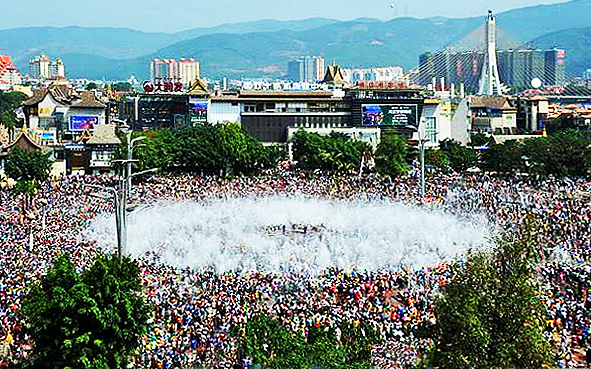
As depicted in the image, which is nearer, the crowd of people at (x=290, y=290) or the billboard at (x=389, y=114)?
the crowd of people at (x=290, y=290)

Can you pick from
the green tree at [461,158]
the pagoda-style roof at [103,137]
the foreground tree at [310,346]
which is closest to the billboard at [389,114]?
the green tree at [461,158]

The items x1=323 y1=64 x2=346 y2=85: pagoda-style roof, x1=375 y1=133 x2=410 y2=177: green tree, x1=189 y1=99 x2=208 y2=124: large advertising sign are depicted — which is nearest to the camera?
x1=375 y1=133 x2=410 y2=177: green tree

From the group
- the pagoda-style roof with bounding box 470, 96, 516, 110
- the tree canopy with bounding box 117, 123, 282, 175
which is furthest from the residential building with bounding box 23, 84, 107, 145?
the pagoda-style roof with bounding box 470, 96, 516, 110

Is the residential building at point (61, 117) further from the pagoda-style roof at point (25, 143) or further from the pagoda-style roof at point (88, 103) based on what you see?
the pagoda-style roof at point (25, 143)

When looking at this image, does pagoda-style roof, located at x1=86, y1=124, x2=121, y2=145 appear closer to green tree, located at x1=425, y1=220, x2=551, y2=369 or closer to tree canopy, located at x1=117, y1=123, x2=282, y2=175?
tree canopy, located at x1=117, y1=123, x2=282, y2=175

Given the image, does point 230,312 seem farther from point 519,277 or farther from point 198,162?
point 198,162

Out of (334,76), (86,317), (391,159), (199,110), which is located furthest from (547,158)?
(334,76)
